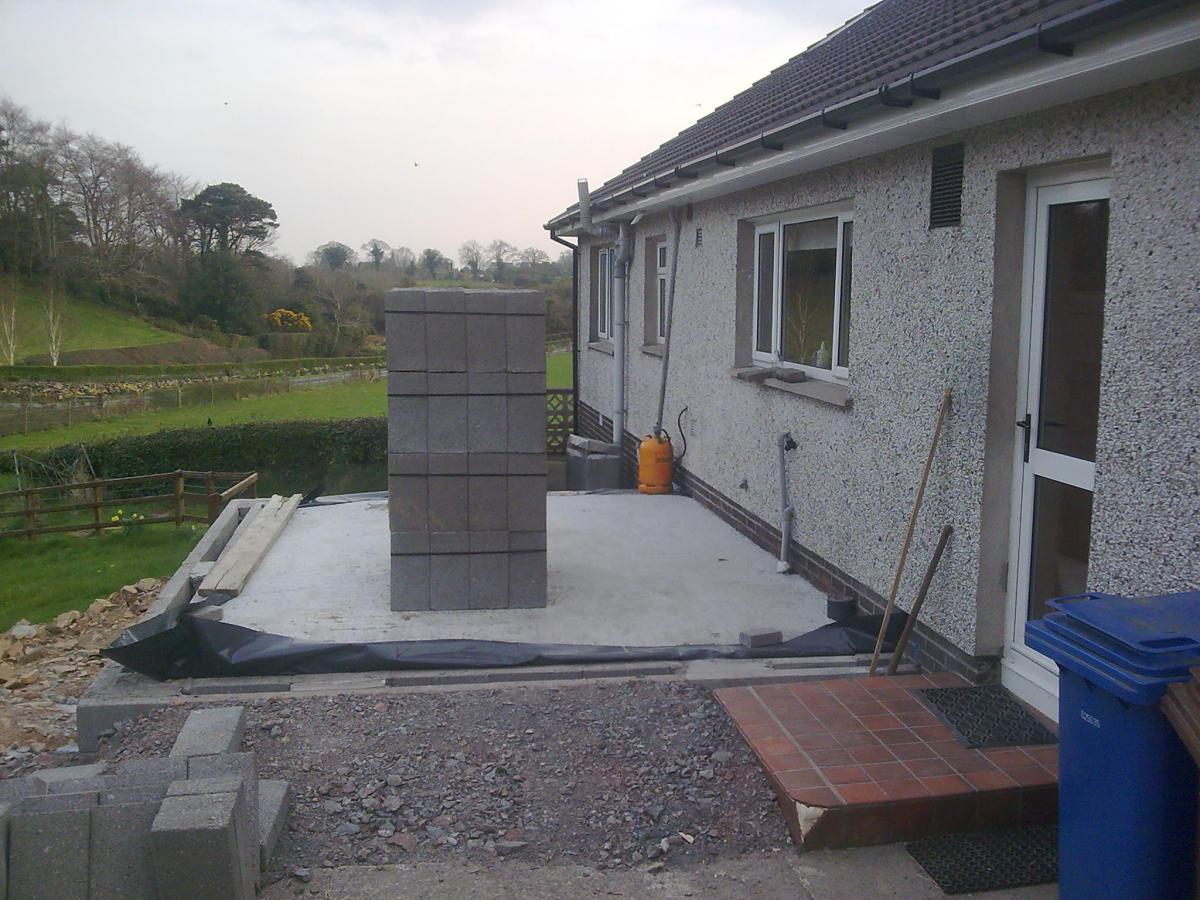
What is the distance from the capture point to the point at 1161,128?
3748 millimetres

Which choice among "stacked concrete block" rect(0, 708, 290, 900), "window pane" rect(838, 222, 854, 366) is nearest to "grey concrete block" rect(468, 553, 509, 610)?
"window pane" rect(838, 222, 854, 366)

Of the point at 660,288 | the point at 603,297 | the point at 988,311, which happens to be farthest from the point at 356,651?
the point at 603,297

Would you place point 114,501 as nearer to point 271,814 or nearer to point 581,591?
point 581,591

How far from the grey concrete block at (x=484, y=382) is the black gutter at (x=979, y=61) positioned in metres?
2.19

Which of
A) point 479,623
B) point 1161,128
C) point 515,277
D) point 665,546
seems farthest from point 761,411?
point 515,277

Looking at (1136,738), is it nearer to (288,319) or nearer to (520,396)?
(520,396)

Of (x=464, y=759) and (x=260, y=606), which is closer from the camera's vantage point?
(x=464, y=759)

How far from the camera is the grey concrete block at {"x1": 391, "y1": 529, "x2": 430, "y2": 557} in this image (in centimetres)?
654

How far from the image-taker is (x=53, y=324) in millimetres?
46875

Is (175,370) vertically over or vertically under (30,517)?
over

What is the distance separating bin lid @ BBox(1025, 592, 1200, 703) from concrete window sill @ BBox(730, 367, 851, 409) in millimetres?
3408

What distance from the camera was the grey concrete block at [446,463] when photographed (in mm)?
6465

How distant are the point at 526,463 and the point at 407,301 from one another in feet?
4.09

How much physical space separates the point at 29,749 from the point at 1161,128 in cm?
654
